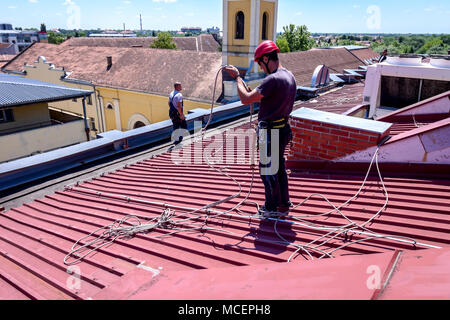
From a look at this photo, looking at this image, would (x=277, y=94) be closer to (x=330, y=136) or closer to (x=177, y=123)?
(x=330, y=136)

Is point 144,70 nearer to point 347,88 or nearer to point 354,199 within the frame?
point 347,88

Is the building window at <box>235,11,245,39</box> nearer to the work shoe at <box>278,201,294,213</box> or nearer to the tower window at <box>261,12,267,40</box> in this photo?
the tower window at <box>261,12,267,40</box>

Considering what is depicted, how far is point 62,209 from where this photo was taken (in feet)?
15.0

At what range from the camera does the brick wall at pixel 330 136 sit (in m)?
4.32

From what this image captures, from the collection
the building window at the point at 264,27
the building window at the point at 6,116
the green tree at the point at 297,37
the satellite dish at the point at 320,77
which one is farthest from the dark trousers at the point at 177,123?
the green tree at the point at 297,37

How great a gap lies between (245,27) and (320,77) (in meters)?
10.2

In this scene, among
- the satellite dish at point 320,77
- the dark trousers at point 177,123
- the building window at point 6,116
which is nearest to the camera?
the dark trousers at point 177,123

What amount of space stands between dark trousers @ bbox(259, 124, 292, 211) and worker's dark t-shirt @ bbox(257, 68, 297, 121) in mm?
178

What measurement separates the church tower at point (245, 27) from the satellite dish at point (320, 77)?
8.68 m

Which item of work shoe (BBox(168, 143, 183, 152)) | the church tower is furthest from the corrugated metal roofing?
work shoe (BBox(168, 143, 183, 152))

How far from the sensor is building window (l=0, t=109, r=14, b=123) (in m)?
15.9

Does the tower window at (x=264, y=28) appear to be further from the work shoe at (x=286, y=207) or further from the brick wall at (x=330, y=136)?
the work shoe at (x=286, y=207)
